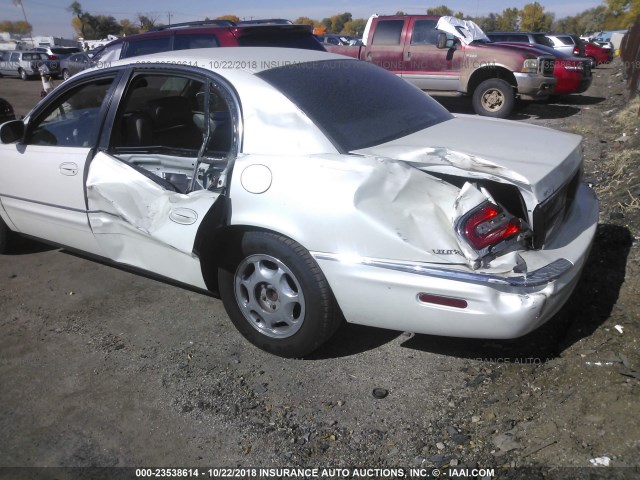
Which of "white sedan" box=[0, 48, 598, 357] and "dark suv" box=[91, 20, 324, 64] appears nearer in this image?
"white sedan" box=[0, 48, 598, 357]

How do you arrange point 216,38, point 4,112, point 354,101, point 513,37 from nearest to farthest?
1. point 354,101
2. point 216,38
3. point 4,112
4. point 513,37

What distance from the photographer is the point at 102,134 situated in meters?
3.42

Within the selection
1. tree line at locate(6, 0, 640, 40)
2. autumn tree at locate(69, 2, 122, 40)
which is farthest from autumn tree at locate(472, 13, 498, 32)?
autumn tree at locate(69, 2, 122, 40)

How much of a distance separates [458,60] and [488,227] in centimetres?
863

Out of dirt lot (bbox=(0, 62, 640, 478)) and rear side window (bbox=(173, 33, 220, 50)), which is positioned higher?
rear side window (bbox=(173, 33, 220, 50))

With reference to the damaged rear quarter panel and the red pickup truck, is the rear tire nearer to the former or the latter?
the damaged rear quarter panel

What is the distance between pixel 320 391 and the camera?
2709 mm

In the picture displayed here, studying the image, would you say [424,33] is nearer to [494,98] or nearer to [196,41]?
[494,98]

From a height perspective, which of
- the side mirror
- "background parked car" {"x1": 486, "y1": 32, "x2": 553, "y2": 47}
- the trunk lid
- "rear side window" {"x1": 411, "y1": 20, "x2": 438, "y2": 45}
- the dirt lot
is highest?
"background parked car" {"x1": 486, "y1": 32, "x2": 553, "y2": 47}

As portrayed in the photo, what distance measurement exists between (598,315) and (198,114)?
9.08 ft

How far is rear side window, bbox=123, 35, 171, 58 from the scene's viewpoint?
7.66 metres

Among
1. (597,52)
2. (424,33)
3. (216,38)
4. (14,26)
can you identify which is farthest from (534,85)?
(14,26)

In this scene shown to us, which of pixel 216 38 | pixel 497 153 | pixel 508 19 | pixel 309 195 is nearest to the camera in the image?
pixel 309 195

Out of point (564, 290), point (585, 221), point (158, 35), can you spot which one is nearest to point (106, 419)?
point (564, 290)
